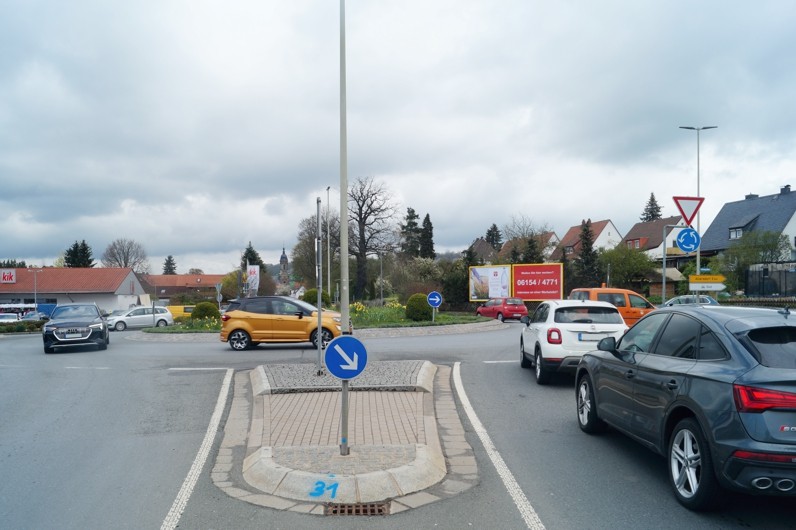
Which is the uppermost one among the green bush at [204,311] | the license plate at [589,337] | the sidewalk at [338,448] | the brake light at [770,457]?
the license plate at [589,337]

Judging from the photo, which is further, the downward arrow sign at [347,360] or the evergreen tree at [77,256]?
the evergreen tree at [77,256]

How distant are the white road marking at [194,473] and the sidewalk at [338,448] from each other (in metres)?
0.19

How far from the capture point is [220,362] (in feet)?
50.6

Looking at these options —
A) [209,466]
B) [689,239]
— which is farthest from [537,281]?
[209,466]

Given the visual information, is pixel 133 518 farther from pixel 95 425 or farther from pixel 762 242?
pixel 762 242

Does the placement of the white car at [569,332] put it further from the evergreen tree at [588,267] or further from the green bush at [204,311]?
the evergreen tree at [588,267]

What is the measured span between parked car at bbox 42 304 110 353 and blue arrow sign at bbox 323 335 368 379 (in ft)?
52.7

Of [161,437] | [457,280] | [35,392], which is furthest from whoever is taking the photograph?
[457,280]

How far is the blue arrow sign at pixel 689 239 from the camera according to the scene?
14.1 metres

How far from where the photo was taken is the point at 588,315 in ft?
37.4

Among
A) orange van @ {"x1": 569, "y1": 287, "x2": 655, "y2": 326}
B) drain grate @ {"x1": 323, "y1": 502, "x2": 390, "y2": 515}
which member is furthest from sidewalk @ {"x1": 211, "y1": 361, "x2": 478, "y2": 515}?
orange van @ {"x1": 569, "y1": 287, "x2": 655, "y2": 326}

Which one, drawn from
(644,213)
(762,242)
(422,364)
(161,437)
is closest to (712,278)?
(422,364)

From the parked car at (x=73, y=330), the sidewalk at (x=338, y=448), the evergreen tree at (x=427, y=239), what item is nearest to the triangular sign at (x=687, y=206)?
the sidewalk at (x=338, y=448)

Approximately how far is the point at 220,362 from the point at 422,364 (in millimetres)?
5408
